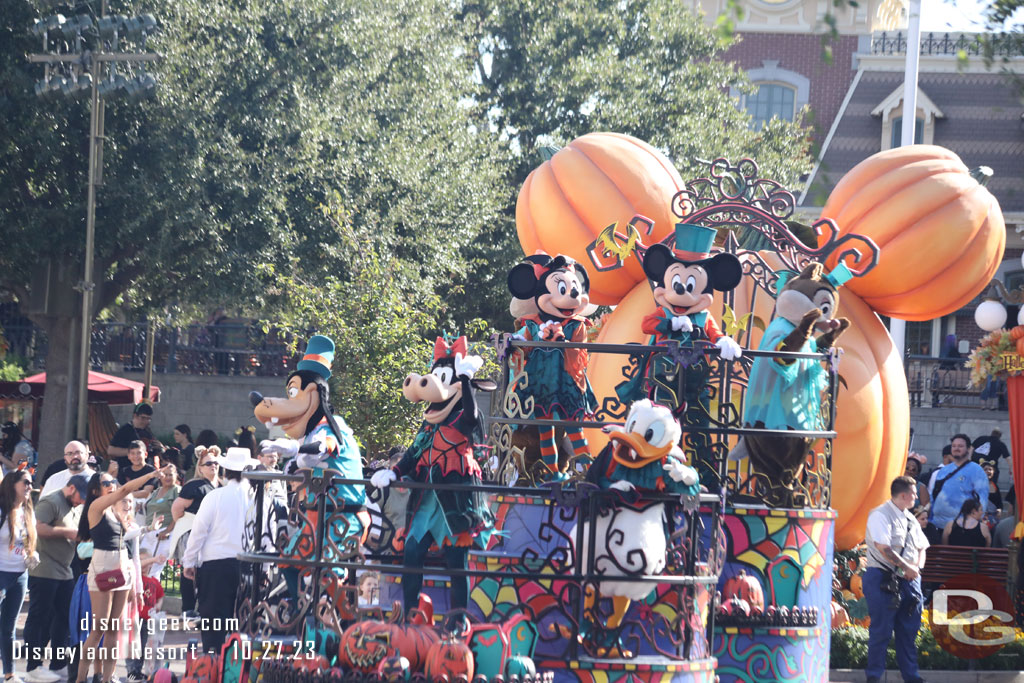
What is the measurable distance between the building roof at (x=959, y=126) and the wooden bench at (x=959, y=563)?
1324cm

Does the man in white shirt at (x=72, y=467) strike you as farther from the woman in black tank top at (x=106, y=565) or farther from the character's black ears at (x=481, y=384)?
the character's black ears at (x=481, y=384)

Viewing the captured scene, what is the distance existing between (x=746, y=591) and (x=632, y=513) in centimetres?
140

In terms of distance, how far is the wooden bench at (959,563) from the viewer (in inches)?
514

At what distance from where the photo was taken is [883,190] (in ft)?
37.4

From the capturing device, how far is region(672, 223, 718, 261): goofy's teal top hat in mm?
9158

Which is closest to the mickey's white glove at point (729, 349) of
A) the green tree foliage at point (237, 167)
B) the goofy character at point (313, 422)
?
the goofy character at point (313, 422)

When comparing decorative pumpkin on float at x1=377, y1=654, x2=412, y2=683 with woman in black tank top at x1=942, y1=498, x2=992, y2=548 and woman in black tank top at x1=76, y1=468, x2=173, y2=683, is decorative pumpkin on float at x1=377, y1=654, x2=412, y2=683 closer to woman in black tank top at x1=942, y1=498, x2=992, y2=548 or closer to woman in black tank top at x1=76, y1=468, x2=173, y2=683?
woman in black tank top at x1=76, y1=468, x2=173, y2=683

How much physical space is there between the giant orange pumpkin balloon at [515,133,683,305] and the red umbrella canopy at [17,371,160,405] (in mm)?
11496

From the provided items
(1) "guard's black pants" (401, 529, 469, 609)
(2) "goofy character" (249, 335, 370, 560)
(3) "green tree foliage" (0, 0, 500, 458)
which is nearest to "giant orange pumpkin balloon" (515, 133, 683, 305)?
(2) "goofy character" (249, 335, 370, 560)

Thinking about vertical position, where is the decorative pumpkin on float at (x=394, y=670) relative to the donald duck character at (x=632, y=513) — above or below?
below

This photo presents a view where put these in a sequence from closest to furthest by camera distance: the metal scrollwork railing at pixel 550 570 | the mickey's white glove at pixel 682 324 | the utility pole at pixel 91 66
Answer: the metal scrollwork railing at pixel 550 570
the mickey's white glove at pixel 682 324
the utility pole at pixel 91 66

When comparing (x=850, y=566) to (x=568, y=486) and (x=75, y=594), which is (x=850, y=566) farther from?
(x=75, y=594)

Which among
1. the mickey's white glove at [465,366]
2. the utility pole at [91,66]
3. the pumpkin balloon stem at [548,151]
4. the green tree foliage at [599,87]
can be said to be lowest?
the mickey's white glove at [465,366]

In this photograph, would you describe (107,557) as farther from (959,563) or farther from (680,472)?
(959,563)
